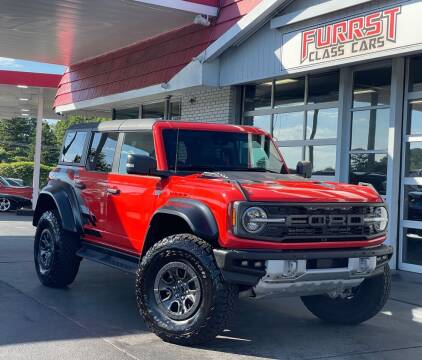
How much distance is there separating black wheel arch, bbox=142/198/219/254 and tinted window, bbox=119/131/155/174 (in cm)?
87

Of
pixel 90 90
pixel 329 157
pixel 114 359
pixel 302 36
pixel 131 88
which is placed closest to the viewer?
pixel 114 359

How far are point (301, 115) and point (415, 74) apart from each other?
2.37 meters

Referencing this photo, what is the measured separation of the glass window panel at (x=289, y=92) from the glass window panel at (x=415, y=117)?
7.54 feet

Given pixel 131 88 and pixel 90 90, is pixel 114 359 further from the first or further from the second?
pixel 90 90

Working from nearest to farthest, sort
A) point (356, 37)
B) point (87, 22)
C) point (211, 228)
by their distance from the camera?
point (211, 228) < point (356, 37) < point (87, 22)

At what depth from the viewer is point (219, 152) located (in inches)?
256

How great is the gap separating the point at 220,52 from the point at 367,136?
315cm

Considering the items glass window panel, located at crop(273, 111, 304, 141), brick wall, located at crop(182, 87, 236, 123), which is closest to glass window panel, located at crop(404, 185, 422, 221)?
glass window panel, located at crop(273, 111, 304, 141)

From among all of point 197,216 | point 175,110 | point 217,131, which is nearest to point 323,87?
point 217,131

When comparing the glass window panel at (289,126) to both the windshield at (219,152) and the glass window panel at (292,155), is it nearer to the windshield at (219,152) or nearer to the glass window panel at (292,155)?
the glass window panel at (292,155)

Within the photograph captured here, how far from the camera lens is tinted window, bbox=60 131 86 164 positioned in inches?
298

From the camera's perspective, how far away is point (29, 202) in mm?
21484

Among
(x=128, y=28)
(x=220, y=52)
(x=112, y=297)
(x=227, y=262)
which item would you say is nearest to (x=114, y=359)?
(x=227, y=262)

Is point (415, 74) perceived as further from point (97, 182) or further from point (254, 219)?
point (254, 219)
